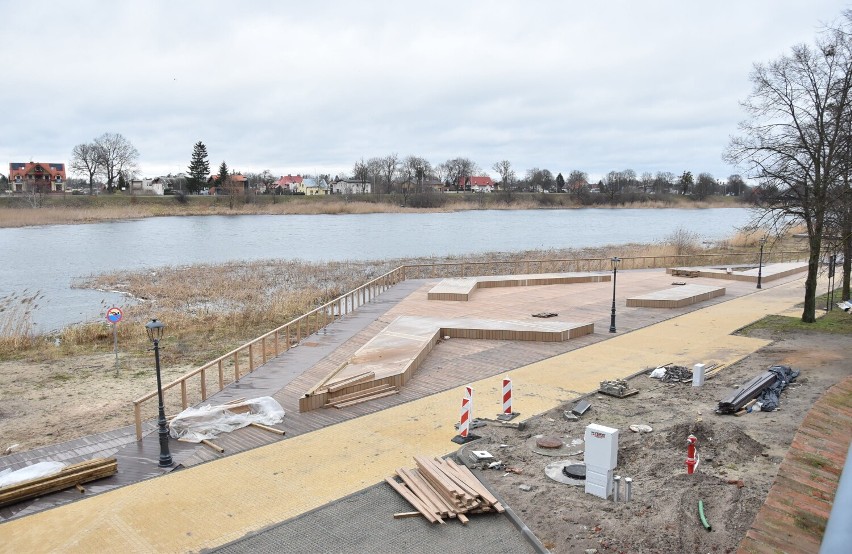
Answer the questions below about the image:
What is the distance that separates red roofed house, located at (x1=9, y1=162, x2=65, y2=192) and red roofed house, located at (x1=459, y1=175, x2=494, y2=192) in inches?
3880

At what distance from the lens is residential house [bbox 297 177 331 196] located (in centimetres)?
16466

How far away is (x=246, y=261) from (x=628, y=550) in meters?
41.4

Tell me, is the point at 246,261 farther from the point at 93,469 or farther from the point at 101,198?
the point at 101,198

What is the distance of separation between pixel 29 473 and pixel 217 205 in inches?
3983

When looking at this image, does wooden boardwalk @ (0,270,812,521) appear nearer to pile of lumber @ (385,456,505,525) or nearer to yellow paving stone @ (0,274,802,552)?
yellow paving stone @ (0,274,802,552)

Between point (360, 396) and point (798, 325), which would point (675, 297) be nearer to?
point (798, 325)

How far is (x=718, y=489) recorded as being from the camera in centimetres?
916

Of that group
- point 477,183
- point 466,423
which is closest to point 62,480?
point 466,423

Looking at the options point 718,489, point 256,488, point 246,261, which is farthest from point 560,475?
point 246,261

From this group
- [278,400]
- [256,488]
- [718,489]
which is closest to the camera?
[718,489]

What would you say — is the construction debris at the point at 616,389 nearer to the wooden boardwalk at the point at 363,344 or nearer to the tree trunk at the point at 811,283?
the wooden boardwalk at the point at 363,344

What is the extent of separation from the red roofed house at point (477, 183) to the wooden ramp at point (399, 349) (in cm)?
15707

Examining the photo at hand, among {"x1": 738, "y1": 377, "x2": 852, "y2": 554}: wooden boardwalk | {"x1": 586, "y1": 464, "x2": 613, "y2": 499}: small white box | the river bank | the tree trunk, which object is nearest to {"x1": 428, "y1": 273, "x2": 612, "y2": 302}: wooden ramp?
the tree trunk

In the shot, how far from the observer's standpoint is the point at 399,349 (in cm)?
1748
